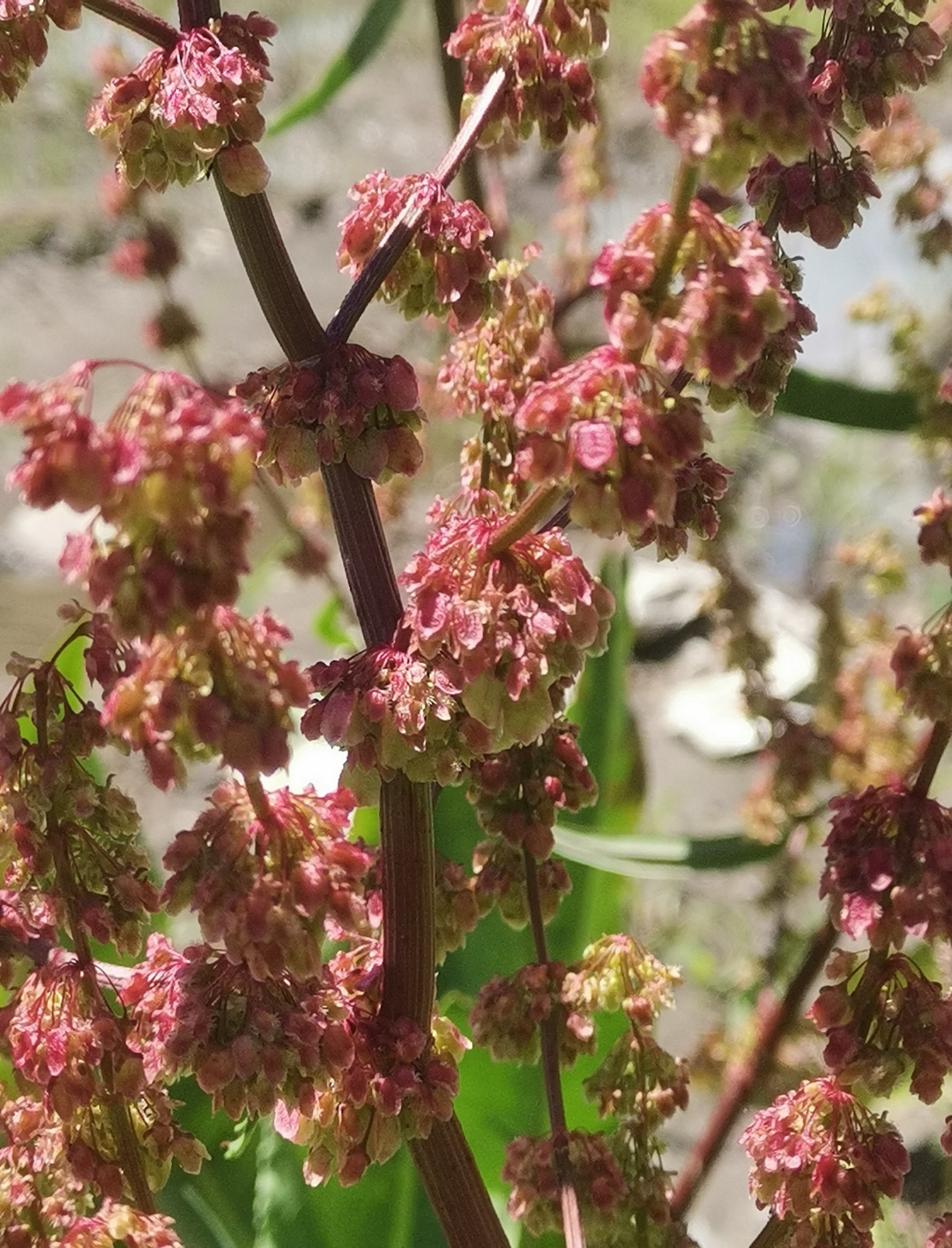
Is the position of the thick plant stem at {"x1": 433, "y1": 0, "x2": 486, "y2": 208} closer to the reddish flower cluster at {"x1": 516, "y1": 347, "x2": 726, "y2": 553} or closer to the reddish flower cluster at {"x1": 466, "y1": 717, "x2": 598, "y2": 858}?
the reddish flower cluster at {"x1": 466, "y1": 717, "x2": 598, "y2": 858}

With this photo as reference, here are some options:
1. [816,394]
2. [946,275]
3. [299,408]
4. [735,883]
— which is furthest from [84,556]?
[946,275]

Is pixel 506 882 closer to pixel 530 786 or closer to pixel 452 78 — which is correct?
pixel 530 786

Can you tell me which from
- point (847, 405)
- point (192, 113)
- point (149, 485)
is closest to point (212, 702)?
point (149, 485)

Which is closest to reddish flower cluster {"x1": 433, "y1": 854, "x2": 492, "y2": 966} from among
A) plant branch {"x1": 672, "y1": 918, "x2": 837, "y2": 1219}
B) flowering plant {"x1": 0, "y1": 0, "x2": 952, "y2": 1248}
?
flowering plant {"x1": 0, "y1": 0, "x2": 952, "y2": 1248}

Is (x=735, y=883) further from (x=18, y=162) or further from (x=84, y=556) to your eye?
(x=18, y=162)

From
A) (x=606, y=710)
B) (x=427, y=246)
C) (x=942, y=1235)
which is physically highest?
(x=606, y=710)

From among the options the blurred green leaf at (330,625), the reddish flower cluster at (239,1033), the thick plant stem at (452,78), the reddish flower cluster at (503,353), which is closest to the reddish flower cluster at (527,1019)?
the reddish flower cluster at (239,1033)
